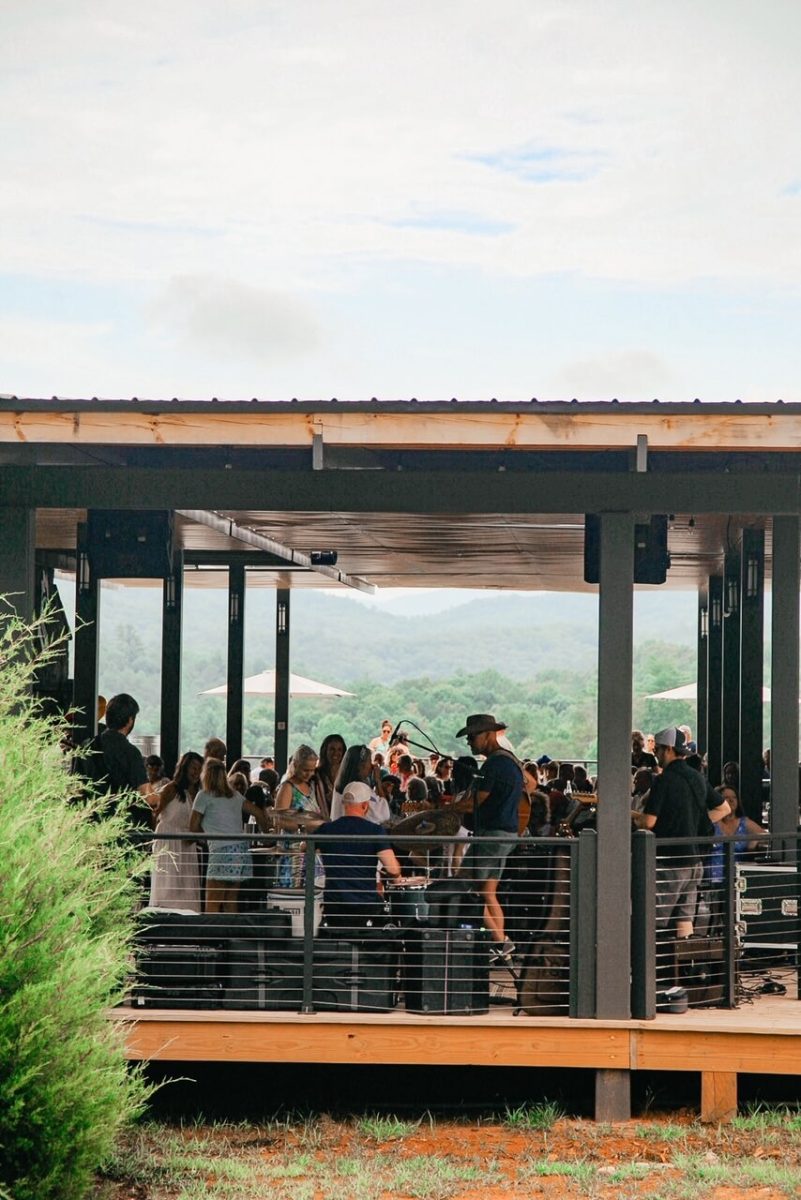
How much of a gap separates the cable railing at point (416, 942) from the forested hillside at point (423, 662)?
235ft

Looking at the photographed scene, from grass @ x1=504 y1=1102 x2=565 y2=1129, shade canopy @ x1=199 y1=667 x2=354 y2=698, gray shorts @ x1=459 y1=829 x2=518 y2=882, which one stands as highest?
shade canopy @ x1=199 y1=667 x2=354 y2=698

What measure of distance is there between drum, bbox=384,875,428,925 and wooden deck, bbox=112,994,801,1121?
1.85ft

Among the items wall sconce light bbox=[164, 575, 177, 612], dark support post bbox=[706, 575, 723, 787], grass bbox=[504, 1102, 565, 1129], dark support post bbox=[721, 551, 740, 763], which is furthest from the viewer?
dark support post bbox=[706, 575, 723, 787]

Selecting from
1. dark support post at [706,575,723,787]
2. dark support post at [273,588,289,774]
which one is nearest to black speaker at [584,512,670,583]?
dark support post at [706,575,723,787]

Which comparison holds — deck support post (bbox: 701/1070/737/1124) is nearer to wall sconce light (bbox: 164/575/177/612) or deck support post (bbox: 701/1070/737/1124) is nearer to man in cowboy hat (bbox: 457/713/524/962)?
man in cowboy hat (bbox: 457/713/524/962)

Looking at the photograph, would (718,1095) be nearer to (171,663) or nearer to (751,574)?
(751,574)

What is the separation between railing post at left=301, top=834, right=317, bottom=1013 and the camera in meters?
7.71

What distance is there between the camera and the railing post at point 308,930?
7.71m

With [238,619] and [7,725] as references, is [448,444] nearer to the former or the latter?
[7,725]

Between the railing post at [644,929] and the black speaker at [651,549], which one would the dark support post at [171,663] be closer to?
the black speaker at [651,549]

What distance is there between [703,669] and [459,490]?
34.6 ft

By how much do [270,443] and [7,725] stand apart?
215cm

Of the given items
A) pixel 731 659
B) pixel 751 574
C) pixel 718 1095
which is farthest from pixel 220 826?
pixel 731 659

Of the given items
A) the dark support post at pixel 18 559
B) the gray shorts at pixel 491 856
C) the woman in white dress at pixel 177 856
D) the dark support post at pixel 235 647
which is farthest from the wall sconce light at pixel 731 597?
the dark support post at pixel 18 559
